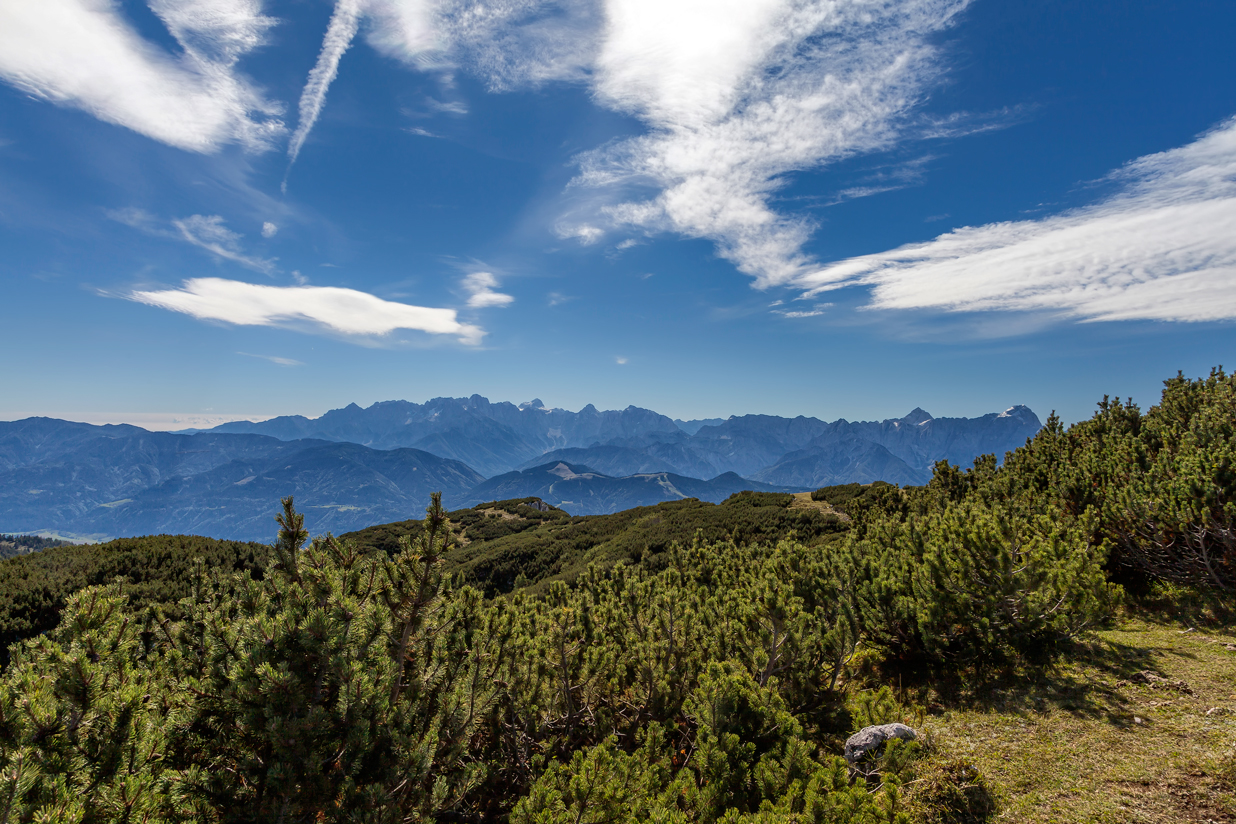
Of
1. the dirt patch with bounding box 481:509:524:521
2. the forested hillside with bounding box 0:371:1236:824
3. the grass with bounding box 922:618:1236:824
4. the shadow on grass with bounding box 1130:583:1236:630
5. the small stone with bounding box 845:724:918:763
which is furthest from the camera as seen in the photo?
the dirt patch with bounding box 481:509:524:521

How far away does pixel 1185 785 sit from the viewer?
4.69m

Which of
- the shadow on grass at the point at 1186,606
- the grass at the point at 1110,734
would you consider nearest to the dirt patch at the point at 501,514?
the shadow on grass at the point at 1186,606

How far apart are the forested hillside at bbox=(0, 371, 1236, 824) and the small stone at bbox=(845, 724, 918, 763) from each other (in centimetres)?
18

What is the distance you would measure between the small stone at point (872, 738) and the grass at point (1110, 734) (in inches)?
27.7

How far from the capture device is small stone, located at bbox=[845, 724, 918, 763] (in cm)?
550

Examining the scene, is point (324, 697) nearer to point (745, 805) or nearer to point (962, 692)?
point (745, 805)

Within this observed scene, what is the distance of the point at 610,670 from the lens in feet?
25.3

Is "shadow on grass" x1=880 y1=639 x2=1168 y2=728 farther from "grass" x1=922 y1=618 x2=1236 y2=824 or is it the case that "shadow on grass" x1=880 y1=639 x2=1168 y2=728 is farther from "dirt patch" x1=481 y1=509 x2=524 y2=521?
"dirt patch" x1=481 y1=509 x2=524 y2=521

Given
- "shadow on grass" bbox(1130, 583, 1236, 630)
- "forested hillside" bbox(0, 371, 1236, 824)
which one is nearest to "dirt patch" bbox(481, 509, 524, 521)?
"forested hillside" bbox(0, 371, 1236, 824)

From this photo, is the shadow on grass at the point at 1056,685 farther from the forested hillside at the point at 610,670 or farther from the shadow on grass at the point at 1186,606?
the shadow on grass at the point at 1186,606

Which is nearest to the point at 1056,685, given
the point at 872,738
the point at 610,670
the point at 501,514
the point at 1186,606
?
the point at 872,738

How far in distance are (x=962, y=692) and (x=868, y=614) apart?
1637 millimetres

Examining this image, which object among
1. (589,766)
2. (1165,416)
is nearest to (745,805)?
(589,766)

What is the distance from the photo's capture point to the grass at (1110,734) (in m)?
4.63
